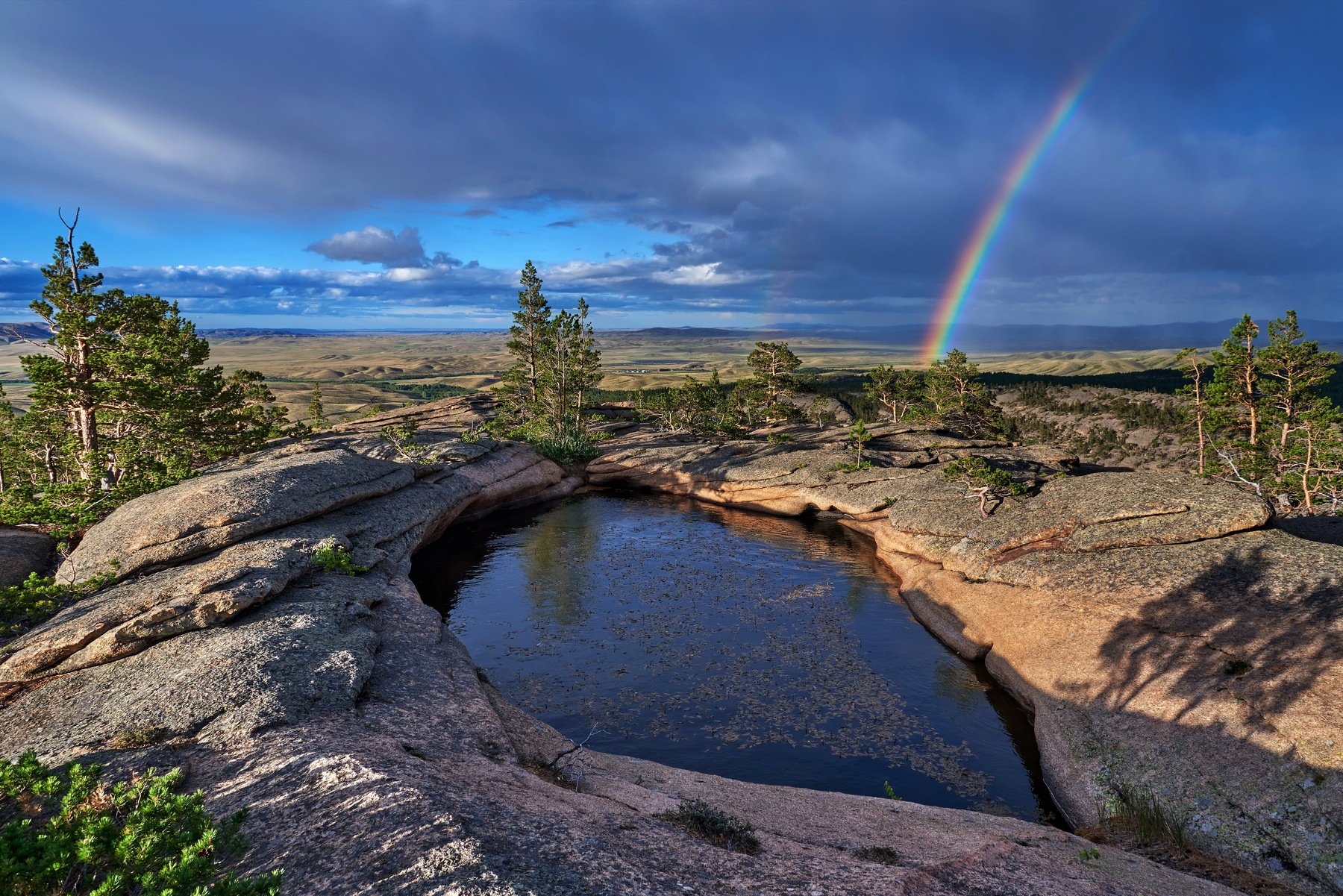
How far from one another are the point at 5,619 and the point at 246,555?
20.0 ft

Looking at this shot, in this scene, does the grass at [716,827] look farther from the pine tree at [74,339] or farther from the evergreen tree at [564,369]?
the evergreen tree at [564,369]

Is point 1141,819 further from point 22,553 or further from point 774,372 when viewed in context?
point 774,372

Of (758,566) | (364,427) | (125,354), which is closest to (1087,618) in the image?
(758,566)

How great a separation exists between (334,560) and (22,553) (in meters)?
11.8

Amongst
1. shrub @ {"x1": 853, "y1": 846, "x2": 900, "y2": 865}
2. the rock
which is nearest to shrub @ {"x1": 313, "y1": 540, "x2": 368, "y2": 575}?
the rock

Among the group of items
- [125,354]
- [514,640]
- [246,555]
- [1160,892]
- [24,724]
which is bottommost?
[514,640]

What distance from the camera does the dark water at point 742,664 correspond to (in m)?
19.3

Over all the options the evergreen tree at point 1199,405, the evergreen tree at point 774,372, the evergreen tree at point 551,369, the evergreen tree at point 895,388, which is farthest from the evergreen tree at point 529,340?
the evergreen tree at point 1199,405

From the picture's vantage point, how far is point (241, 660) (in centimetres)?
1543

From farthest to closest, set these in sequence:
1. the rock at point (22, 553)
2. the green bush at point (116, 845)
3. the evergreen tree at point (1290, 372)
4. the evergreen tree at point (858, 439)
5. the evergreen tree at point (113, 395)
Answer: the evergreen tree at point (858, 439) → the evergreen tree at point (1290, 372) → the evergreen tree at point (113, 395) → the rock at point (22, 553) → the green bush at point (116, 845)

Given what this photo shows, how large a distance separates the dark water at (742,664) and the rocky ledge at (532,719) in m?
2.10

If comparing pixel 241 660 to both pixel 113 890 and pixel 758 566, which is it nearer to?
pixel 113 890

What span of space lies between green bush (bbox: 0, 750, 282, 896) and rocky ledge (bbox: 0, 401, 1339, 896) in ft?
3.36

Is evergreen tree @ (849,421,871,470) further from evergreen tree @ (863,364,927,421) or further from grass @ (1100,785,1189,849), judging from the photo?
grass @ (1100,785,1189,849)
